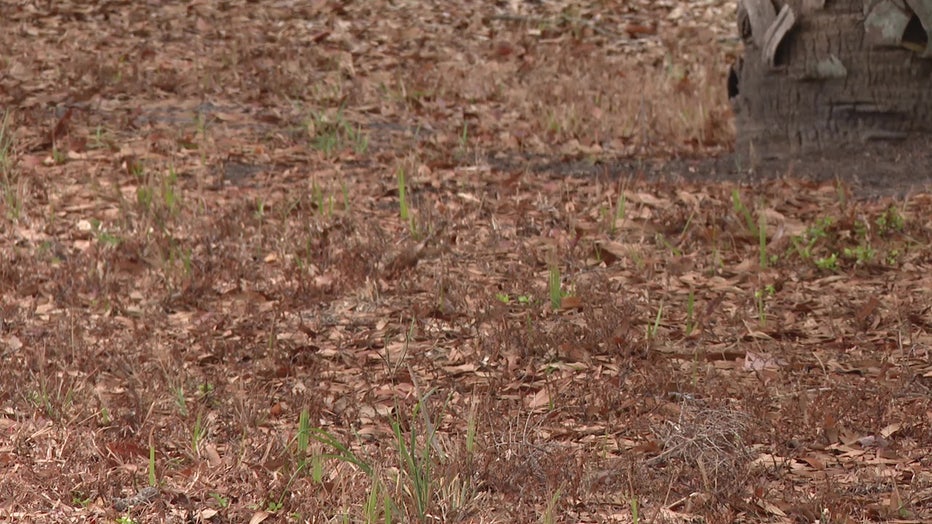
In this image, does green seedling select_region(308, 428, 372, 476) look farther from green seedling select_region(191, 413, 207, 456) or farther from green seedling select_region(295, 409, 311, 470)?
green seedling select_region(191, 413, 207, 456)

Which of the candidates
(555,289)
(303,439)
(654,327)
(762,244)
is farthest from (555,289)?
(303,439)

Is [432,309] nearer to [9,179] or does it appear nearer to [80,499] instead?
[80,499]

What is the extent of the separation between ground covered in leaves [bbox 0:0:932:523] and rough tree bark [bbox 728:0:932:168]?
0.47m

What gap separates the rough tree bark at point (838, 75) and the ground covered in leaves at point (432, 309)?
471 mm

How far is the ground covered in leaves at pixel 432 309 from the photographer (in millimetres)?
3340

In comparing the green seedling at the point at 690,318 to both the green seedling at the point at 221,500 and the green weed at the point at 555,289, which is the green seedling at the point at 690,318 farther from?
the green seedling at the point at 221,500

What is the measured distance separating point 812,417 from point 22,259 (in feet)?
11.6

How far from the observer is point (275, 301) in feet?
16.5

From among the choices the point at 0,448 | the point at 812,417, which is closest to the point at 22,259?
the point at 0,448

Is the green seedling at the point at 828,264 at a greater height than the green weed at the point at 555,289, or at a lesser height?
lesser

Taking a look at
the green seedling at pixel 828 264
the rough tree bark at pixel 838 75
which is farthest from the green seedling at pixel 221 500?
the rough tree bark at pixel 838 75

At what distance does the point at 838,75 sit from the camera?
6324mm

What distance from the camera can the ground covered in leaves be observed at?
11.0ft

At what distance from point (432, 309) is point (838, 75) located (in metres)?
2.84
